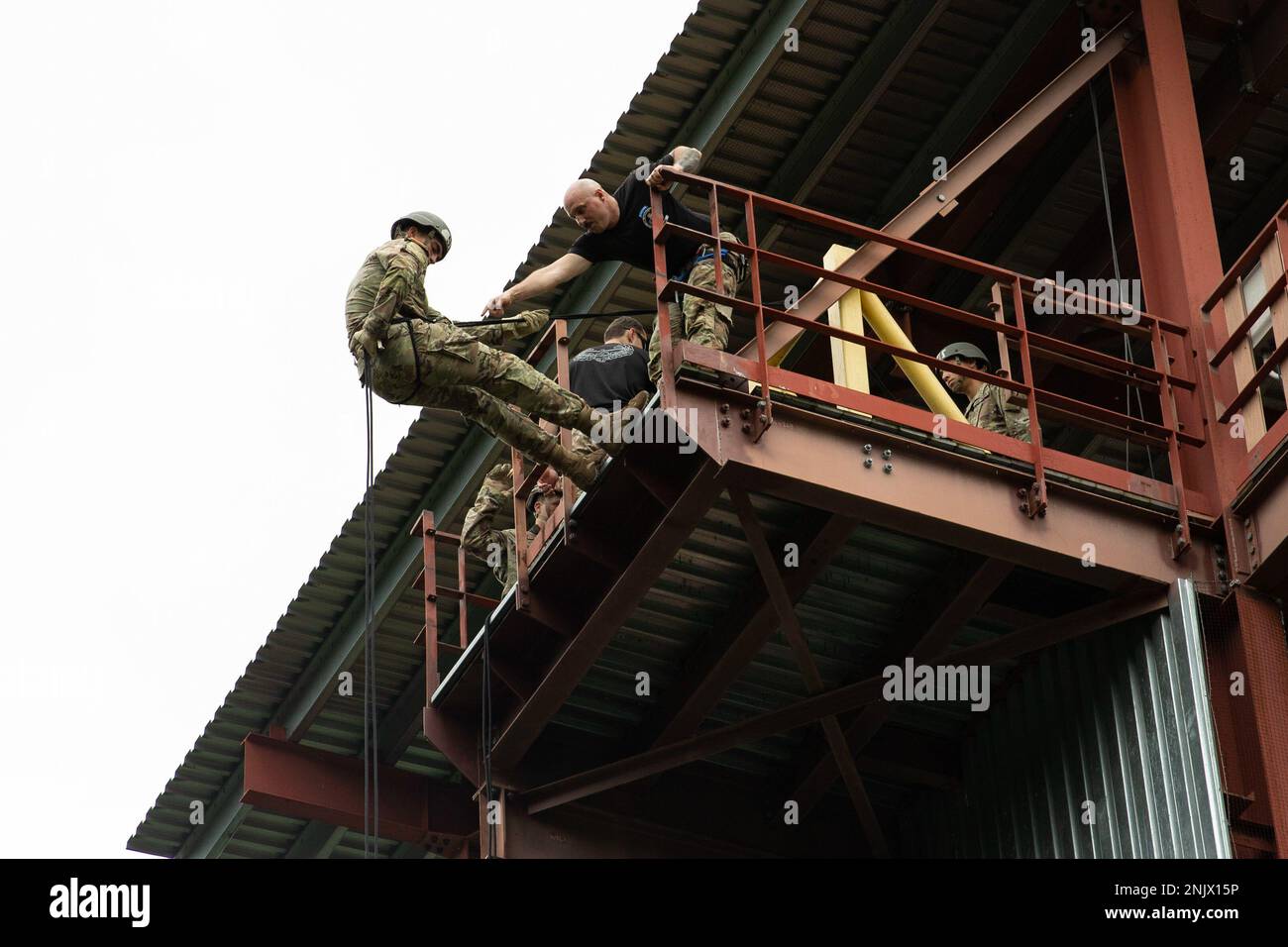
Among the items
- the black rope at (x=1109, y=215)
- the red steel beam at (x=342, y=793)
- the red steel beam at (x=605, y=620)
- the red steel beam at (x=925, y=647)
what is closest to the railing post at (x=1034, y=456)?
the red steel beam at (x=925, y=647)

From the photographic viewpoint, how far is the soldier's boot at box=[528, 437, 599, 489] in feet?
51.1

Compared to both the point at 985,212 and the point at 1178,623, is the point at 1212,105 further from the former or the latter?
the point at 1178,623

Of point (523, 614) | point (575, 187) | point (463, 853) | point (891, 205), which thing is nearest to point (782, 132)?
point (891, 205)

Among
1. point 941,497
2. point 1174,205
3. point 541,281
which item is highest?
point 1174,205

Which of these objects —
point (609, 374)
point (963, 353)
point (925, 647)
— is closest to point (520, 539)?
point (609, 374)

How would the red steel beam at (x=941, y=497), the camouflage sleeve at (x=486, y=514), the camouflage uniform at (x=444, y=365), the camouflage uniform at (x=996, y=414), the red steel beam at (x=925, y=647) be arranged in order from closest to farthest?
1. the red steel beam at (x=941, y=497)
2. the camouflage uniform at (x=444, y=365)
3. the red steel beam at (x=925, y=647)
4. the camouflage uniform at (x=996, y=414)
5. the camouflage sleeve at (x=486, y=514)

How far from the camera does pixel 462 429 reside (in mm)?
20578

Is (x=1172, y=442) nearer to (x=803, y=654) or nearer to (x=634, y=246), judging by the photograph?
(x=803, y=654)

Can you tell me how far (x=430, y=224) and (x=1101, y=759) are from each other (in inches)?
217

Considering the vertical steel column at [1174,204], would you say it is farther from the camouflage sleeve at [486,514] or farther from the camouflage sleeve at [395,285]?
the camouflage sleeve at [486,514]

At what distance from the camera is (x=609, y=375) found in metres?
16.4

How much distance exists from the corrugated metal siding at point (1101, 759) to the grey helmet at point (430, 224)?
488 cm

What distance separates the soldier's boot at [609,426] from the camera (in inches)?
590

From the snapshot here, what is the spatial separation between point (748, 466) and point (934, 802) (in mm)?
4430
